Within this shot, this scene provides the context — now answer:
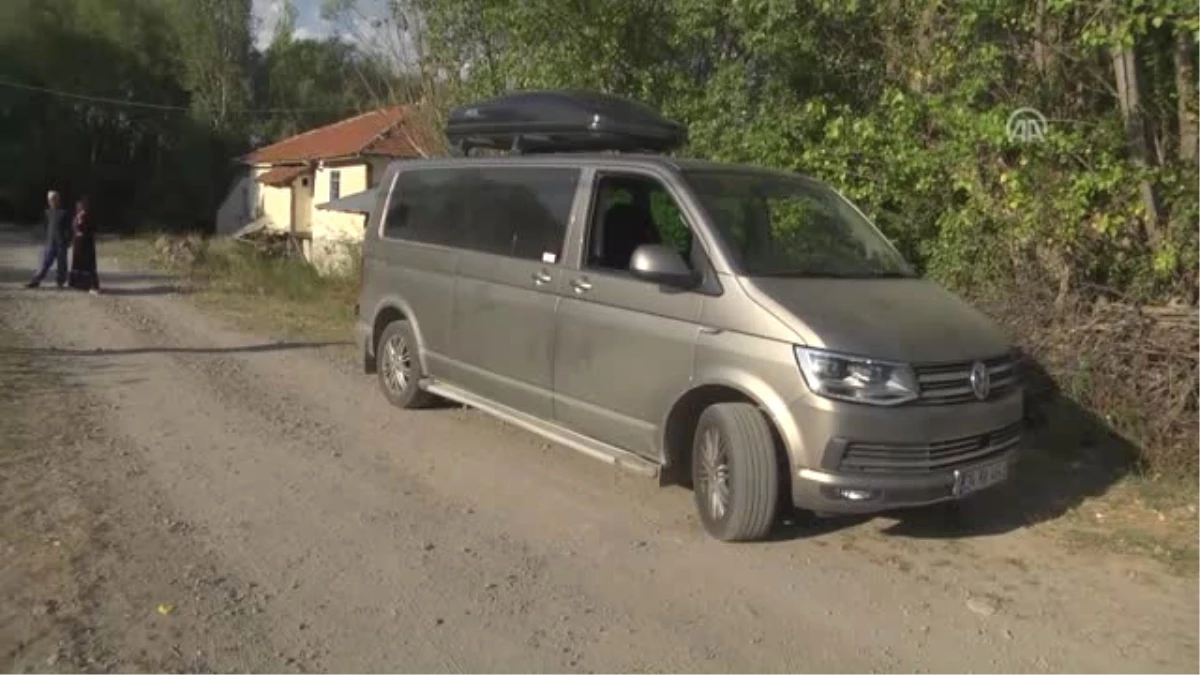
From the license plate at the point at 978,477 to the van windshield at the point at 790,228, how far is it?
1.21 m

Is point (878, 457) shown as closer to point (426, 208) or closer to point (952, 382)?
point (952, 382)

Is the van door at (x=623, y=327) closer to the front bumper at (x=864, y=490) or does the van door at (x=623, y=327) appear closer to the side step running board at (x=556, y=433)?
the side step running board at (x=556, y=433)

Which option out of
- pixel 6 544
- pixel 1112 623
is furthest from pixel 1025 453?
pixel 6 544

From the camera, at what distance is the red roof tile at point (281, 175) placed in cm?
4066

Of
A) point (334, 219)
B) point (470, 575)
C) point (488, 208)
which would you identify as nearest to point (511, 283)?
point (488, 208)

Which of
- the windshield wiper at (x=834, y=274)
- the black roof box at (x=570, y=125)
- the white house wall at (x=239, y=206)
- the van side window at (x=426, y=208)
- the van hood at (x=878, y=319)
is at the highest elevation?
the black roof box at (x=570, y=125)

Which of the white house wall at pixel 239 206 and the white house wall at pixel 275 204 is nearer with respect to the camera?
the white house wall at pixel 275 204

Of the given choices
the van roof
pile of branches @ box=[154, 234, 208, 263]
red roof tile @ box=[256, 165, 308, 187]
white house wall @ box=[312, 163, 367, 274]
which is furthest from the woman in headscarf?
red roof tile @ box=[256, 165, 308, 187]

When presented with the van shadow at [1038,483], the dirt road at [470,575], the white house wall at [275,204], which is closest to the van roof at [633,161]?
the dirt road at [470,575]

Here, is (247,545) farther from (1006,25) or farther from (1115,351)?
(1006,25)

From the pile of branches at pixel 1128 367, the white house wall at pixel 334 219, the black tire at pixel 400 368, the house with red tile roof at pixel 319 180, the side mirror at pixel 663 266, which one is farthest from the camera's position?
the house with red tile roof at pixel 319 180

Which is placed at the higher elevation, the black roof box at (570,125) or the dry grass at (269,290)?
the black roof box at (570,125)

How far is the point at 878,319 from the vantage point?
5.51m

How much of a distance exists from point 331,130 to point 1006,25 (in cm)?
3502
